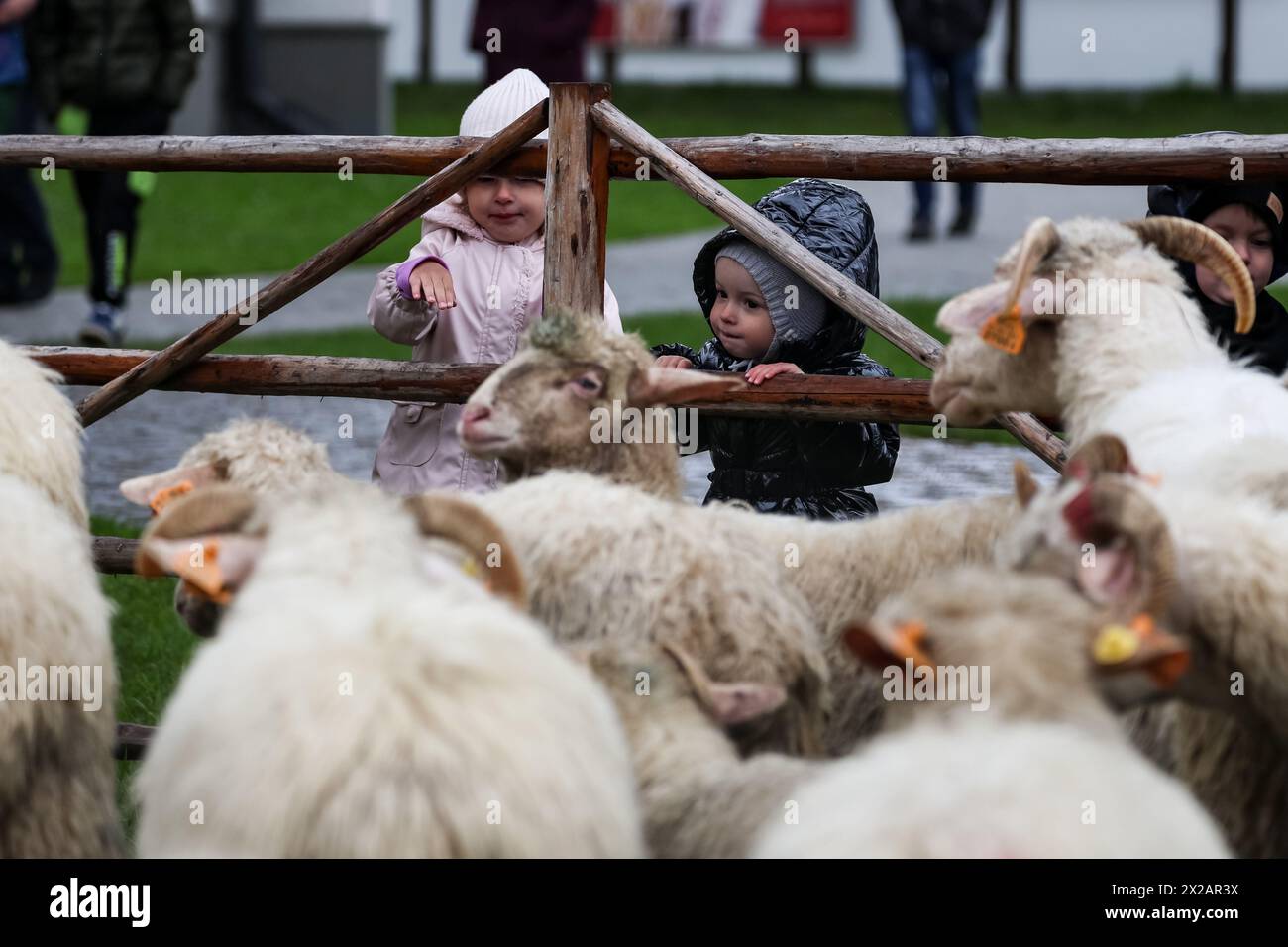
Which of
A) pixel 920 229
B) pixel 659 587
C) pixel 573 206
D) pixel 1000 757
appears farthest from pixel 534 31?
pixel 1000 757

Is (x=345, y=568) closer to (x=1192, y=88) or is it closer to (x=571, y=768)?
(x=571, y=768)

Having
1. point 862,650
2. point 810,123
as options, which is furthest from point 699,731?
point 810,123

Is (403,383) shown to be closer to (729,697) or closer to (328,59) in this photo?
(729,697)

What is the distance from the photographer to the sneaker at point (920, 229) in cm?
1367

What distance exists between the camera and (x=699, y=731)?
2.86 metres

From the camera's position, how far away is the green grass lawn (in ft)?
46.9

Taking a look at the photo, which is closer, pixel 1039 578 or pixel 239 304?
pixel 1039 578

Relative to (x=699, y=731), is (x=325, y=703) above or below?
above

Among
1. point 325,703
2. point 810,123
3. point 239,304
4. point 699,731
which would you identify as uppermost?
point 810,123

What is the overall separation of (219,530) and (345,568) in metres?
0.41

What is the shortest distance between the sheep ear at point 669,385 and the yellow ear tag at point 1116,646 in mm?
1310

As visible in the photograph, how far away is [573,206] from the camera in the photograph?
4484 millimetres

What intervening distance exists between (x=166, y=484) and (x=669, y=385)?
0.99m

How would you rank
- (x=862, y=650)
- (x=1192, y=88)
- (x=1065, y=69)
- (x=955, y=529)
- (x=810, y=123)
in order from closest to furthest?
1. (x=862, y=650)
2. (x=955, y=529)
3. (x=810, y=123)
4. (x=1192, y=88)
5. (x=1065, y=69)
